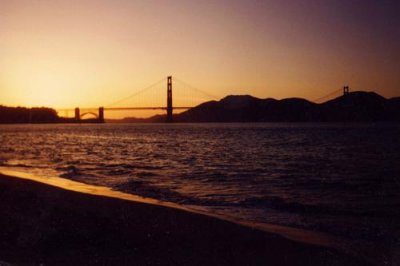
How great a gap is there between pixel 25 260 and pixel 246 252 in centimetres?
197

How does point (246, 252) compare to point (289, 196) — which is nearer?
point (246, 252)

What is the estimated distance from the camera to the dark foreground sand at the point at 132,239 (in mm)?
4043

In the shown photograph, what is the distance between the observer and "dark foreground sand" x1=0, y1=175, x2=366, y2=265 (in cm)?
404

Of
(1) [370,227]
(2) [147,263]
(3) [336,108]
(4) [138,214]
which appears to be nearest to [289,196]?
(1) [370,227]

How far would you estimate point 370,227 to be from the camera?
6.24 meters

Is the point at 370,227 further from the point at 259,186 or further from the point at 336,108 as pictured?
the point at 336,108

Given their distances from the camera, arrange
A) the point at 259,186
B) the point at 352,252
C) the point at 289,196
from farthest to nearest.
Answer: the point at 259,186 < the point at 289,196 < the point at 352,252

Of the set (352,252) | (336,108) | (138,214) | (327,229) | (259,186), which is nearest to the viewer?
(352,252)

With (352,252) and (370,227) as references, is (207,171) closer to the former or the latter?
(370,227)

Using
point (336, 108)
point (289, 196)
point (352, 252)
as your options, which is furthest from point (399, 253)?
point (336, 108)

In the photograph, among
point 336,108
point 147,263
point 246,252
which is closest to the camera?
point 147,263

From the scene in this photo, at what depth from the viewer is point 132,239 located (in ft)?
15.0

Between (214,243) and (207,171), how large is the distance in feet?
34.8

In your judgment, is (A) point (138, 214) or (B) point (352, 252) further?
(A) point (138, 214)
